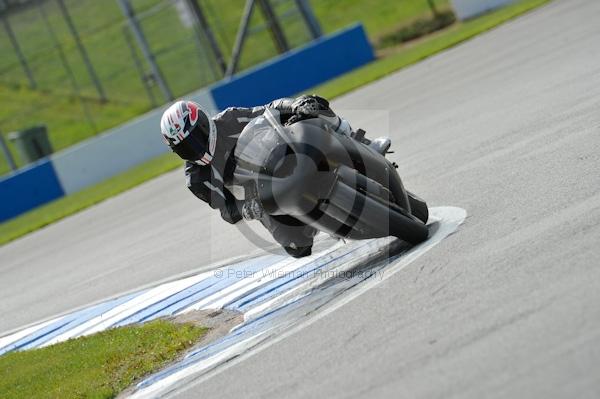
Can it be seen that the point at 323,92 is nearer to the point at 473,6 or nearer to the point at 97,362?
the point at 473,6

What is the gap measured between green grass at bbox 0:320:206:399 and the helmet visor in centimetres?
139

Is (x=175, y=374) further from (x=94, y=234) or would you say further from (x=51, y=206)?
(x=51, y=206)

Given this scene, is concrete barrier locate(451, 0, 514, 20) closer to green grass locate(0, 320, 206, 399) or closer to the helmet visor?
green grass locate(0, 320, 206, 399)

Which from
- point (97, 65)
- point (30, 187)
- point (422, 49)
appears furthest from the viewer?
point (97, 65)

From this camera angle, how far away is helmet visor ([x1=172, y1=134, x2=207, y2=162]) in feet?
26.1

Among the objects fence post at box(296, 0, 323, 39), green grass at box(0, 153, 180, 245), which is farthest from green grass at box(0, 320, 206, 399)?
fence post at box(296, 0, 323, 39)

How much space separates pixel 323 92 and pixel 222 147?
1511cm

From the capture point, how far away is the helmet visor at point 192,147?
795cm

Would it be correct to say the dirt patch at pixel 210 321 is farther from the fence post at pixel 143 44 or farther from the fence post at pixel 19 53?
the fence post at pixel 19 53

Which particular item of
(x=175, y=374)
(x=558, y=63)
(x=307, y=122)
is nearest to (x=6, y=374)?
(x=175, y=374)

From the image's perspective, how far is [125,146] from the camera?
2467 cm

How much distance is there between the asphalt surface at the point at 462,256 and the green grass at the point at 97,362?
1169 millimetres

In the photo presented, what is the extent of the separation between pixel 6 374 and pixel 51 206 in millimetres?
14333

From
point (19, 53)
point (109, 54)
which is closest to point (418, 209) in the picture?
point (109, 54)
